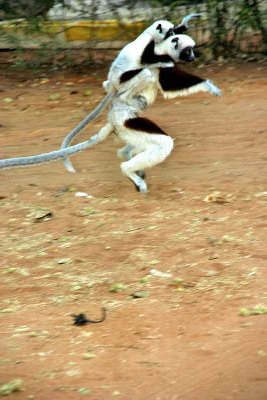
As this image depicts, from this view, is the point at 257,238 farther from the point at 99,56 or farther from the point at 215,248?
the point at 99,56

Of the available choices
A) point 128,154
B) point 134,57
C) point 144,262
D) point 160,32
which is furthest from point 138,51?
point 144,262

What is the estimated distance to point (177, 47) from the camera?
7.14 meters

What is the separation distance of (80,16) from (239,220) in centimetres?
578

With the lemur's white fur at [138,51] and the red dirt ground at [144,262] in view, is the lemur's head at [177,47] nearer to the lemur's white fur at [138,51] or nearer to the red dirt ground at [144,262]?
the lemur's white fur at [138,51]

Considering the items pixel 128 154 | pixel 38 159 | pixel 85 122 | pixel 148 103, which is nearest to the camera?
pixel 38 159

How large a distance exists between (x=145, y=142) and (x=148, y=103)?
35 centimetres

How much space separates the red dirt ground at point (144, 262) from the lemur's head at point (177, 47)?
3.74 feet

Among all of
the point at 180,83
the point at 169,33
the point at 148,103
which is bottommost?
the point at 148,103

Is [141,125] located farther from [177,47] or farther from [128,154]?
[177,47]

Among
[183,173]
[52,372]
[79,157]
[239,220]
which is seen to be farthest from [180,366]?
[79,157]

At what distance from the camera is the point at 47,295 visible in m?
5.71

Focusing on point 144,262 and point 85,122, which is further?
point 85,122

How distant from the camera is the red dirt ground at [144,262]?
4523mm

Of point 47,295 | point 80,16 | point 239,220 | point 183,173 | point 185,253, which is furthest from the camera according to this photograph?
point 80,16
